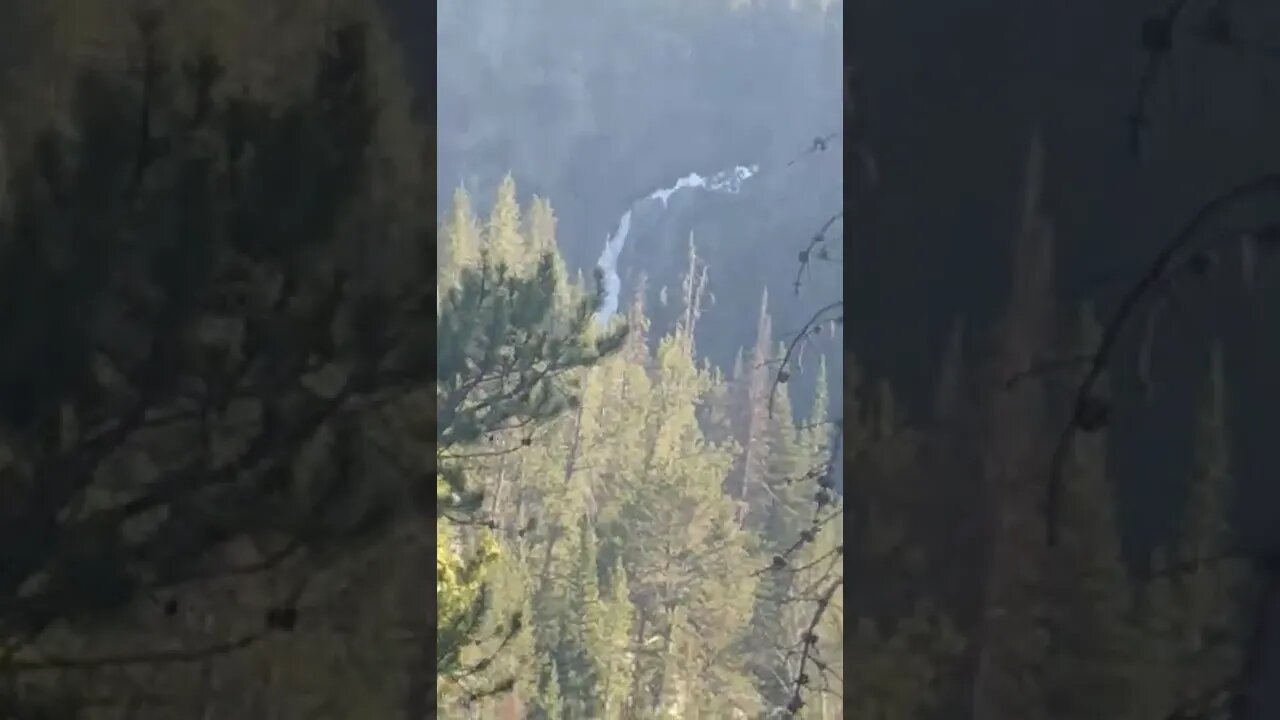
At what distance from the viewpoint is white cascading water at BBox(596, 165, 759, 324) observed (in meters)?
1.02

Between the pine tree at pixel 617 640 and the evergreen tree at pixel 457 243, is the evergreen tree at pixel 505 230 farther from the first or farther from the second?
the pine tree at pixel 617 640

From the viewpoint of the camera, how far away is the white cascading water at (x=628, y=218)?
1023 mm

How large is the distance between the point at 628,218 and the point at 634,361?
0.43 feet

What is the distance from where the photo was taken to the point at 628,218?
103 cm

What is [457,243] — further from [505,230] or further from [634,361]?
[634,361]

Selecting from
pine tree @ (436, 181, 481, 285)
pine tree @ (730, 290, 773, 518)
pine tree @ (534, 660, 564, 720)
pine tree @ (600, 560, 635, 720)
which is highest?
pine tree @ (436, 181, 481, 285)

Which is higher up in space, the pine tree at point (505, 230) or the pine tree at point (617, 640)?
the pine tree at point (505, 230)
